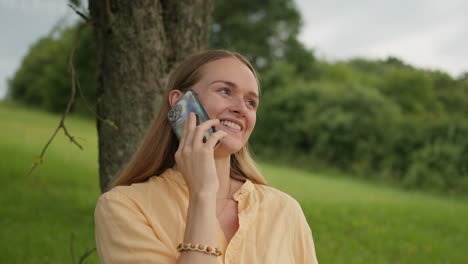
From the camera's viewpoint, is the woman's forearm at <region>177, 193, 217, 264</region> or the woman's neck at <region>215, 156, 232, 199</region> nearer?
the woman's forearm at <region>177, 193, 217, 264</region>

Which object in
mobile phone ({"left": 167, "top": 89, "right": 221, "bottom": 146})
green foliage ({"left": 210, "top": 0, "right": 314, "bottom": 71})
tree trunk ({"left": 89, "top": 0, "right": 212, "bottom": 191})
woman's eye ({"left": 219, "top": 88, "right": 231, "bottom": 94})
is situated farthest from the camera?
green foliage ({"left": 210, "top": 0, "right": 314, "bottom": 71})

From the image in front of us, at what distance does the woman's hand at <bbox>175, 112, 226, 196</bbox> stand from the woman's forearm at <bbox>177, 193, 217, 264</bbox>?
3cm

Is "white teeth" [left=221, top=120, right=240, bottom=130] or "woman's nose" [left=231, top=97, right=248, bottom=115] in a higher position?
"woman's nose" [left=231, top=97, right=248, bottom=115]

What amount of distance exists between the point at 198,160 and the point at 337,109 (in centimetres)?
2050

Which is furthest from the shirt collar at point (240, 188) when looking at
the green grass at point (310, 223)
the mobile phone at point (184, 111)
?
the green grass at point (310, 223)

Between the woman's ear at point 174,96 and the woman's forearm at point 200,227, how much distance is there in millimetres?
578

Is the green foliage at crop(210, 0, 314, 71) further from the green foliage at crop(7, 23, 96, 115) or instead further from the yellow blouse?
the yellow blouse

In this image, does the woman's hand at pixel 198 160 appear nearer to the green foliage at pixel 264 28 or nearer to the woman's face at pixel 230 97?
the woman's face at pixel 230 97

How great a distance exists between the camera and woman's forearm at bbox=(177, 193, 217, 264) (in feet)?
5.56

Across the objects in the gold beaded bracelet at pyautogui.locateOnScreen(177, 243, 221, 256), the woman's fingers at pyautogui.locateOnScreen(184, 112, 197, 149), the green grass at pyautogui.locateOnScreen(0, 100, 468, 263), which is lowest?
the green grass at pyautogui.locateOnScreen(0, 100, 468, 263)

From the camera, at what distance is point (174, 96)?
2.22m

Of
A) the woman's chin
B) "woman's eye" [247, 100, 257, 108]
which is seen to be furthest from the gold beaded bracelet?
"woman's eye" [247, 100, 257, 108]

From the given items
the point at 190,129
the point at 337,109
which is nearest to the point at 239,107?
the point at 190,129

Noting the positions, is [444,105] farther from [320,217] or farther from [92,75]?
[320,217]
